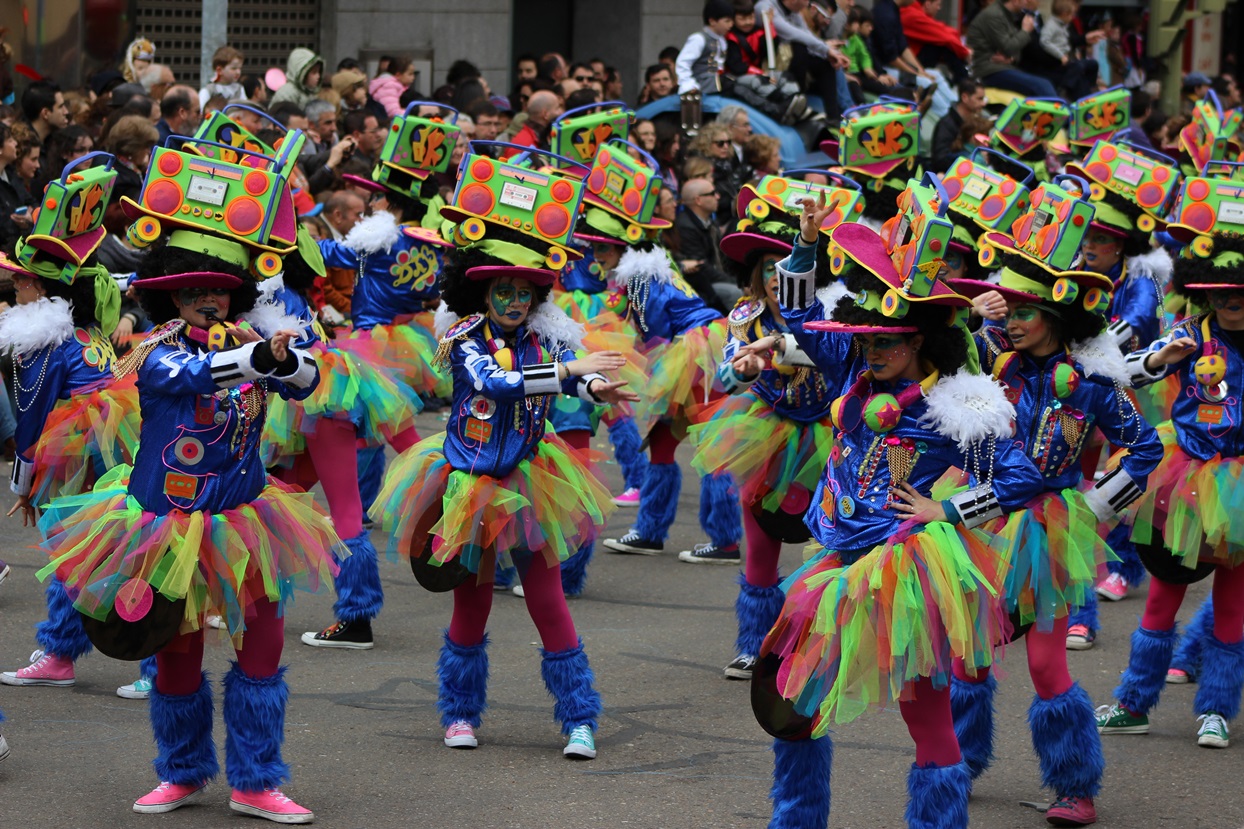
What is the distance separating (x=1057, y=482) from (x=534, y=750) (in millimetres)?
2318

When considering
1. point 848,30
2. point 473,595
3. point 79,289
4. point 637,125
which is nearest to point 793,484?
point 473,595

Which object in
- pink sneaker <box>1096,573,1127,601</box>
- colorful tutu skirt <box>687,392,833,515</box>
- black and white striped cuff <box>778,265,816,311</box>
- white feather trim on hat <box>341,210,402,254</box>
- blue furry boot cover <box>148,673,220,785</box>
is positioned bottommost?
pink sneaker <box>1096,573,1127,601</box>

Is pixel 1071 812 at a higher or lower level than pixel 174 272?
lower

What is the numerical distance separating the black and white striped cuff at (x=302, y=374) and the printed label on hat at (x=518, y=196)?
1.37 m

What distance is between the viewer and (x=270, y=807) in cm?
594

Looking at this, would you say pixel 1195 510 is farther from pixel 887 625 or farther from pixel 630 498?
pixel 630 498

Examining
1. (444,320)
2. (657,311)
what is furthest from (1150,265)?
(444,320)

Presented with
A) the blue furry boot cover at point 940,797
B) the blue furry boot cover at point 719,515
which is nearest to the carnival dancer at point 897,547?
the blue furry boot cover at point 940,797

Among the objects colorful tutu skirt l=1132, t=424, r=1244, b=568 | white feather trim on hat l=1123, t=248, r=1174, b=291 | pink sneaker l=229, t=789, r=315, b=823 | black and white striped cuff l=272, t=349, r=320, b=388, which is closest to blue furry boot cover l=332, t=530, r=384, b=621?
pink sneaker l=229, t=789, r=315, b=823

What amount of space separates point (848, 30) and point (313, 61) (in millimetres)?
7034

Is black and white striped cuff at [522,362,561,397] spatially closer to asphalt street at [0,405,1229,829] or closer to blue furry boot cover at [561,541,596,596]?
asphalt street at [0,405,1229,829]

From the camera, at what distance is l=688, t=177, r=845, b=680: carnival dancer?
7.48m

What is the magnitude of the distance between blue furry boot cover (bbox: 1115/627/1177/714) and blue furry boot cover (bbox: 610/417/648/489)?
4.25m

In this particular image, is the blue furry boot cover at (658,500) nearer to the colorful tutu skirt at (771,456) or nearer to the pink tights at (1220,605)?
the colorful tutu skirt at (771,456)
